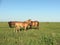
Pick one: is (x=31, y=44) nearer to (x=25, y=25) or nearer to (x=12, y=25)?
(x=25, y=25)

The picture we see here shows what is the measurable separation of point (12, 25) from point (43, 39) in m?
21.4

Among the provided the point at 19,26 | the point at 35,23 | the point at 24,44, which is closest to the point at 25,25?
the point at 19,26

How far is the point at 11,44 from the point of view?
10.3 meters

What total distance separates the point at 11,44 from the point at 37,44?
165cm

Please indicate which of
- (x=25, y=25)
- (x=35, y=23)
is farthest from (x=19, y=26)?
(x=35, y=23)

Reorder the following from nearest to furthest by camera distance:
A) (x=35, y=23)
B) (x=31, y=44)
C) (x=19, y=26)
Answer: (x=31, y=44), (x=19, y=26), (x=35, y=23)

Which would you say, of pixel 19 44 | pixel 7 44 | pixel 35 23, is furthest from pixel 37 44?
pixel 35 23

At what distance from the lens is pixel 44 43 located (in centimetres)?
989

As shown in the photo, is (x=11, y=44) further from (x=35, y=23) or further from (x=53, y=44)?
(x=35, y=23)

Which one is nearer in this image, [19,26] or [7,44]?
[7,44]

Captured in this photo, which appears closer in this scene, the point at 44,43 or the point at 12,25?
the point at 44,43

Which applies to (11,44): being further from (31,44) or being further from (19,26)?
(19,26)

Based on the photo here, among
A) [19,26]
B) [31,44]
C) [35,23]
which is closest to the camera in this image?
[31,44]

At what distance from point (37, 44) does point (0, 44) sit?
232cm
